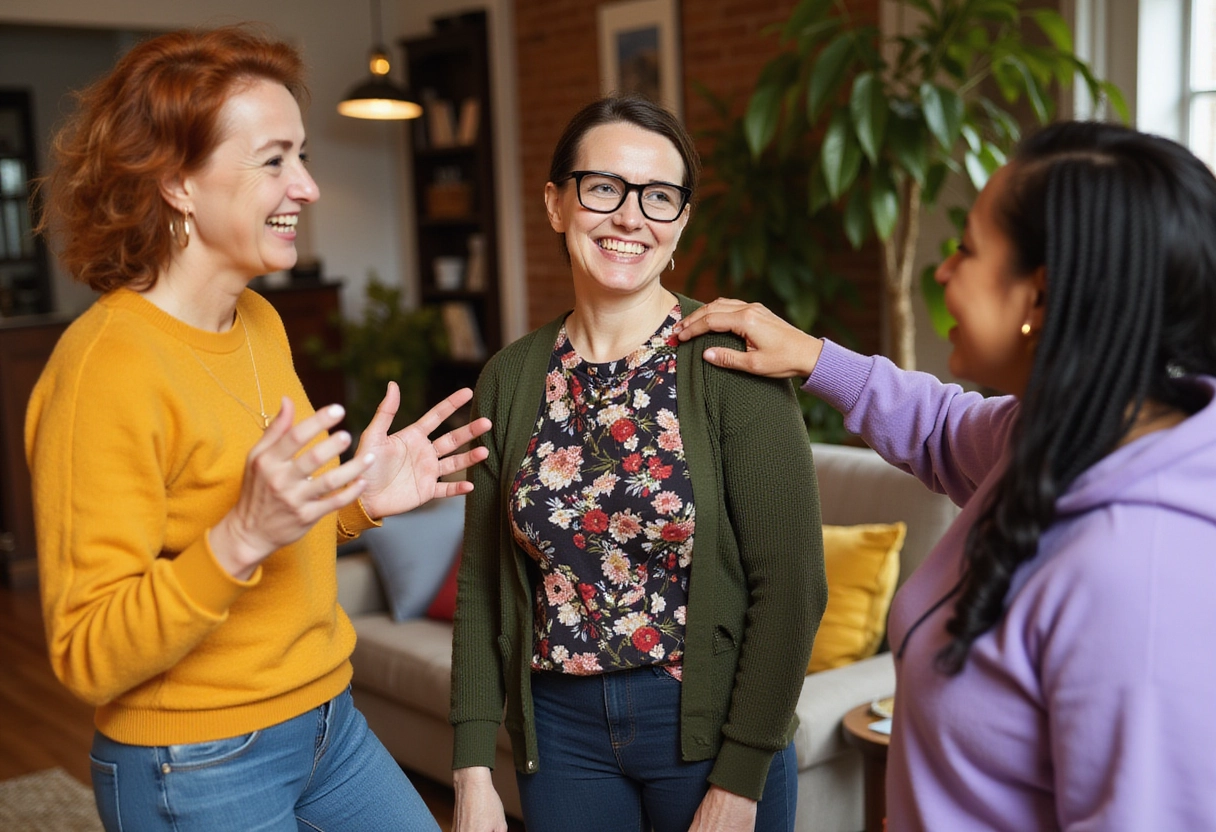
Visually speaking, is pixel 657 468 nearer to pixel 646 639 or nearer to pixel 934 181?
pixel 646 639

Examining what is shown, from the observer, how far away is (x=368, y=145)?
23.9 ft

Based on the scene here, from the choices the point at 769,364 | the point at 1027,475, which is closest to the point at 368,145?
the point at 769,364

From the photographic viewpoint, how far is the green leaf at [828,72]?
3.50 m

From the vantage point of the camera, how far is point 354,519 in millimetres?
1614

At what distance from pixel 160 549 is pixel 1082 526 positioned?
930 mm

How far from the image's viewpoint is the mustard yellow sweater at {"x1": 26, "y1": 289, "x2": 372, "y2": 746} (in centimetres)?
118

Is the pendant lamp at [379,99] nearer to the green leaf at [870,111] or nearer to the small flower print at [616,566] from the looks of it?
the green leaf at [870,111]

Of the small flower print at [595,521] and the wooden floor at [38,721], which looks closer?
the small flower print at [595,521]

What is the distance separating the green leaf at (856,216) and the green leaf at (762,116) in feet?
1.09

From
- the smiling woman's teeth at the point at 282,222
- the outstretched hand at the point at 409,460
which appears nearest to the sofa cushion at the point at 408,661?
the outstretched hand at the point at 409,460

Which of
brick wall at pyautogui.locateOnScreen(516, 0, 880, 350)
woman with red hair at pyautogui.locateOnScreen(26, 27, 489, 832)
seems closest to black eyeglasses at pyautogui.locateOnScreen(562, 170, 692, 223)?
woman with red hair at pyautogui.locateOnScreen(26, 27, 489, 832)

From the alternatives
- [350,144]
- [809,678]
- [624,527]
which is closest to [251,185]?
[624,527]

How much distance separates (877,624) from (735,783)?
4.83 feet

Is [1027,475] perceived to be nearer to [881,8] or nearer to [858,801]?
[858,801]
